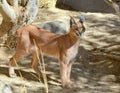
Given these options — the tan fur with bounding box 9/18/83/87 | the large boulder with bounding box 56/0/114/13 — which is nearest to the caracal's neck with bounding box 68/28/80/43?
the tan fur with bounding box 9/18/83/87

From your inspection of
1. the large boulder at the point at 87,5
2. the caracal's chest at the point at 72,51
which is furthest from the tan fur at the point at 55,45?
the large boulder at the point at 87,5

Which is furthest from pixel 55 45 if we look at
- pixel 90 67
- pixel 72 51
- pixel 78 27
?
pixel 90 67

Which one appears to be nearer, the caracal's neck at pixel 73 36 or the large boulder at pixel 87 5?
the caracal's neck at pixel 73 36

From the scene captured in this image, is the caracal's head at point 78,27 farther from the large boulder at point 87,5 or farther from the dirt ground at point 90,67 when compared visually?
the large boulder at point 87,5

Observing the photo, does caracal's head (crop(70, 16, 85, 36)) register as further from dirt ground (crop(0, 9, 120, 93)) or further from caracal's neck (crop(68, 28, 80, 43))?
dirt ground (crop(0, 9, 120, 93))

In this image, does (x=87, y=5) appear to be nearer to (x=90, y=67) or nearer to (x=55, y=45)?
(x=90, y=67)

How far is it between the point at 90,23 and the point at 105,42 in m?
0.99

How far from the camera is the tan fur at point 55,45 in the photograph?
4.45 meters

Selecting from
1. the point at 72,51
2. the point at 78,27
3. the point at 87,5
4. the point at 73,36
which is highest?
the point at 78,27

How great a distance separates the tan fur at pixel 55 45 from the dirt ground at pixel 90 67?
0.26 metres

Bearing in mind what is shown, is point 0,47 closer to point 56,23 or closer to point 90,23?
point 56,23

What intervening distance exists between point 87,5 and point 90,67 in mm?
3156

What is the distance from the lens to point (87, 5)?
829cm

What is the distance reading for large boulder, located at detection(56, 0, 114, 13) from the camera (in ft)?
26.8
